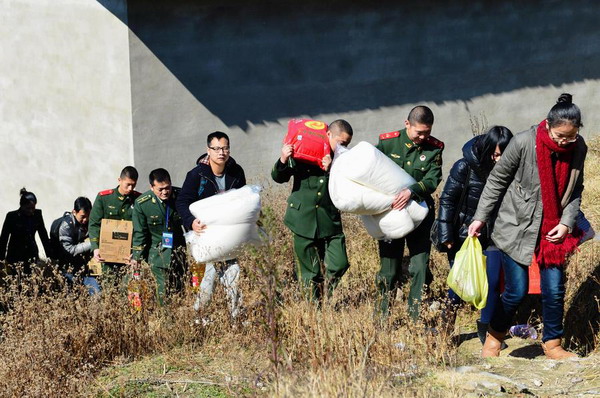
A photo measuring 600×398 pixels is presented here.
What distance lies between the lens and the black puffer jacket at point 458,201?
6398 mm

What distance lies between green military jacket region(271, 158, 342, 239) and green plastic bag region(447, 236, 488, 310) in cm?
117

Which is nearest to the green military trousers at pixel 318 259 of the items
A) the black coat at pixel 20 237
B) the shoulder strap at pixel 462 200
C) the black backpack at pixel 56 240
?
the shoulder strap at pixel 462 200

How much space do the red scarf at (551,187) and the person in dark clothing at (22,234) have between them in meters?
5.07

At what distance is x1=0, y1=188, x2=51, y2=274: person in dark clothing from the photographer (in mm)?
9062

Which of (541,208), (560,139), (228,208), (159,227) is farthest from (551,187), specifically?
(159,227)

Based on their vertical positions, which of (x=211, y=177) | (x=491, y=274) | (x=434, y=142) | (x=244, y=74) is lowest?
(x=491, y=274)

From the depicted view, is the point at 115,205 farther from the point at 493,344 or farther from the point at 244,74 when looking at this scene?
the point at 493,344

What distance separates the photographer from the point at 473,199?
21.1 ft

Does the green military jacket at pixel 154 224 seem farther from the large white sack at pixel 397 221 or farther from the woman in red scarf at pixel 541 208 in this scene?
the woman in red scarf at pixel 541 208

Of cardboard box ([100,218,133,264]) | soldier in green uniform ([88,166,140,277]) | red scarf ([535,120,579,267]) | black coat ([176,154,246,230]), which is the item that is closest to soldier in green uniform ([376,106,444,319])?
red scarf ([535,120,579,267])

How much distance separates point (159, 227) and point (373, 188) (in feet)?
6.79

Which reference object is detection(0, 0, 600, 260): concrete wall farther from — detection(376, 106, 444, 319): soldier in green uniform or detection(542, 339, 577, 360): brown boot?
detection(542, 339, 577, 360): brown boot

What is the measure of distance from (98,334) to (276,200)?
12.8 feet

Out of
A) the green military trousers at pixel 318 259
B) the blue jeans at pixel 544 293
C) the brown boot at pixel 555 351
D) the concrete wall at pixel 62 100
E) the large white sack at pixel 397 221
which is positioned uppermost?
the concrete wall at pixel 62 100
